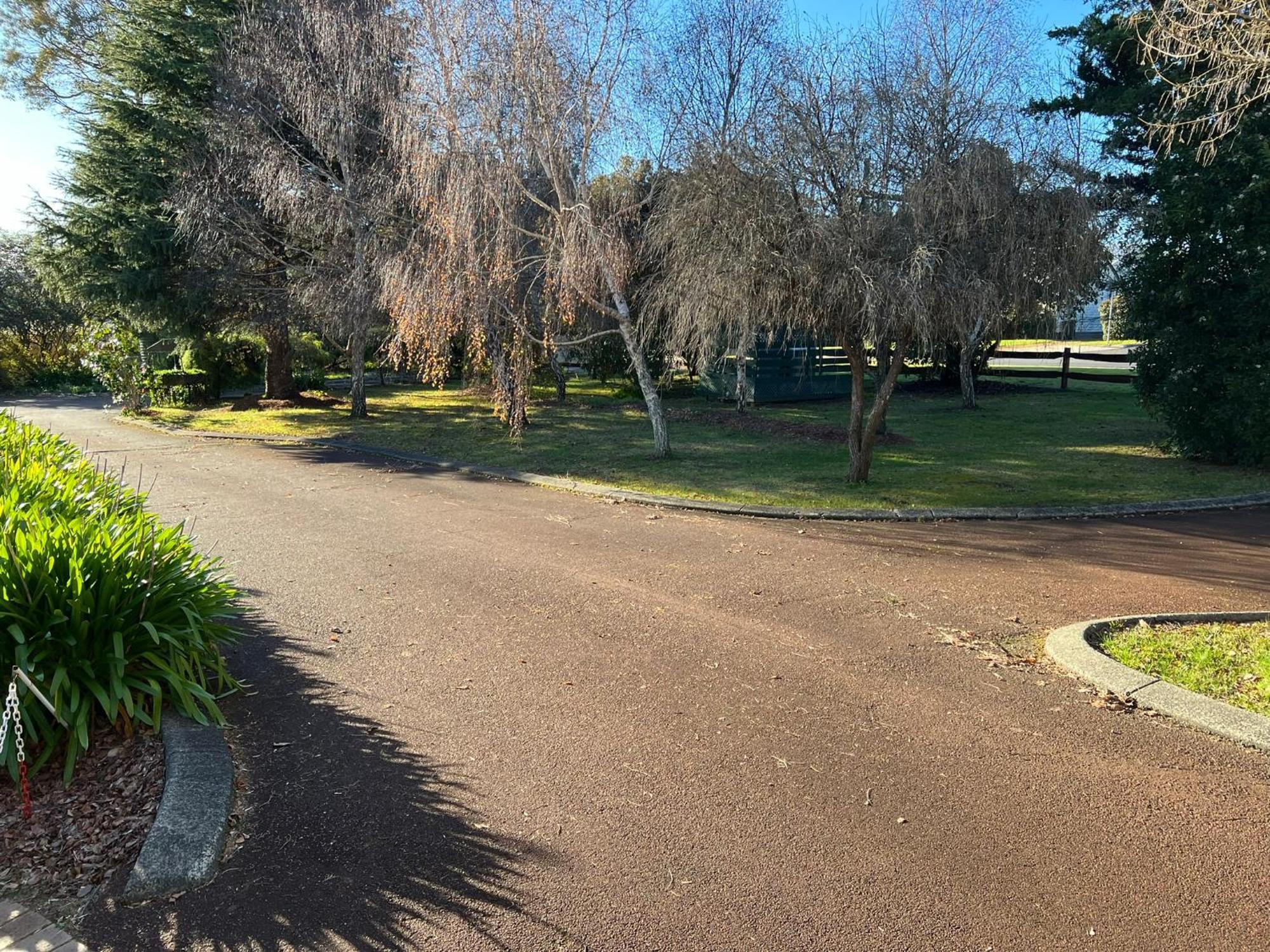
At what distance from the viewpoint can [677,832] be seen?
11.4 feet

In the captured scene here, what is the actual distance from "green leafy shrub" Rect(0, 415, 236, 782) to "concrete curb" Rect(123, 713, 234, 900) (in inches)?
9.2

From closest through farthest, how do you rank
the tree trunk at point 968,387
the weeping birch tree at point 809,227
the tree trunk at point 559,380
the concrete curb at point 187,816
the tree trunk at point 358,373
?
the concrete curb at point 187,816 < the weeping birch tree at point 809,227 < the tree trunk at point 358,373 < the tree trunk at point 559,380 < the tree trunk at point 968,387

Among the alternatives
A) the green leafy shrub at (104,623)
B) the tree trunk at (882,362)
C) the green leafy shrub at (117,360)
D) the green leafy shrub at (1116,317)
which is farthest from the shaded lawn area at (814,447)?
the green leafy shrub at (104,623)

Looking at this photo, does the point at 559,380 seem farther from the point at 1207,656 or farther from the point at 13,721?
the point at 13,721

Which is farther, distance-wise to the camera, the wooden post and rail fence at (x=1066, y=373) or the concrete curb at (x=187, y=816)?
the wooden post and rail fence at (x=1066, y=373)

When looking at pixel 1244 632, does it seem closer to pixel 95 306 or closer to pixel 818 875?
pixel 818 875

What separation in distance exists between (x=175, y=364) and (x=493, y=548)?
87.6 ft

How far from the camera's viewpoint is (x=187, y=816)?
11.2 feet

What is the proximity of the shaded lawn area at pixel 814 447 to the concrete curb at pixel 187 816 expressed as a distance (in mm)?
7435

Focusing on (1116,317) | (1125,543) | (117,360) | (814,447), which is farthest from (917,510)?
(117,360)

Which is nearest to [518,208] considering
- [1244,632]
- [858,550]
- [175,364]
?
[858,550]

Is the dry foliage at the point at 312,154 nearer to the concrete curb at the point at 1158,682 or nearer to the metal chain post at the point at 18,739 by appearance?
the metal chain post at the point at 18,739

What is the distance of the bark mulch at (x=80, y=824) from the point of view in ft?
10.2

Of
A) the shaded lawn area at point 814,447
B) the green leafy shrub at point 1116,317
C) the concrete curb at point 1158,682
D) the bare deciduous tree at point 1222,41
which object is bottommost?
the concrete curb at point 1158,682
